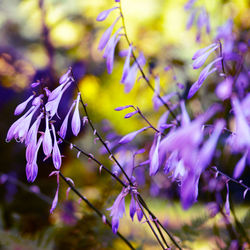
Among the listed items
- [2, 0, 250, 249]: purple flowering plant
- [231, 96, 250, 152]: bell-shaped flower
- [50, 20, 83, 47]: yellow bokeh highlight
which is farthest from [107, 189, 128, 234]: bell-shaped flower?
[50, 20, 83, 47]: yellow bokeh highlight

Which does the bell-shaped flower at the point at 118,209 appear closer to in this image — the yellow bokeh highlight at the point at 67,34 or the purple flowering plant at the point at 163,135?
the purple flowering plant at the point at 163,135

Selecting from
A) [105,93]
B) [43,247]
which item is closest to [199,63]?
[43,247]

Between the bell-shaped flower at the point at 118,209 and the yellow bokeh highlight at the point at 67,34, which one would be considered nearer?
the bell-shaped flower at the point at 118,209

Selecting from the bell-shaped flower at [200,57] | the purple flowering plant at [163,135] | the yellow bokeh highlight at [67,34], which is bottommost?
the purple flowering plant at [163,135]

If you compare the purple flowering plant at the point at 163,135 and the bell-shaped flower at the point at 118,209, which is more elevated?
the purple flowering plant at the point at 163,135

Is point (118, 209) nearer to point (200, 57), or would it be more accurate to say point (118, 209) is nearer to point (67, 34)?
point (200, 57)

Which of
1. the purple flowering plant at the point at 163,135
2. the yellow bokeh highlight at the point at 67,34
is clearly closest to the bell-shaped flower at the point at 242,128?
the purple flowering plant at the point at 163,135

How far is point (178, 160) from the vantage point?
0.75ft

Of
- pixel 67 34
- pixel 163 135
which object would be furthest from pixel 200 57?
pixel 67 34

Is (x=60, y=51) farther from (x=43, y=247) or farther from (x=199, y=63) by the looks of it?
(x=199, y=63)

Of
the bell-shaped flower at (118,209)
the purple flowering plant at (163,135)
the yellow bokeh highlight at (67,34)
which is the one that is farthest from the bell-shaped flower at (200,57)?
the yellow bokeh highlight at (67,34)

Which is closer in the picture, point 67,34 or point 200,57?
point 200,57

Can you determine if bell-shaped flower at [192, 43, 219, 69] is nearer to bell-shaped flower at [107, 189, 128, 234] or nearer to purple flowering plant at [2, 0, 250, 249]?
purple flowering plant at [2, 0, 250, 249]

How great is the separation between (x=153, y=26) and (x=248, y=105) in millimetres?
1142
